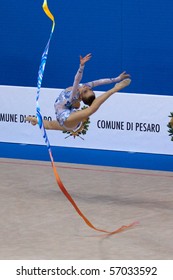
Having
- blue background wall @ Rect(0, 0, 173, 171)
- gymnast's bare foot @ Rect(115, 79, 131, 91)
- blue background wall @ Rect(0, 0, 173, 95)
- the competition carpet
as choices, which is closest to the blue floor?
blue background wall @ Rect(0, 0, 173, 171)

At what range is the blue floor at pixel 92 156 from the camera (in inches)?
471

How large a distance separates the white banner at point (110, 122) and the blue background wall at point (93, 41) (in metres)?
0.14

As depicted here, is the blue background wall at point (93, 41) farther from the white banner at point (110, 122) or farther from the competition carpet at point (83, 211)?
the competition carpet at point (83, 211)

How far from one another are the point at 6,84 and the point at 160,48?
2098mm

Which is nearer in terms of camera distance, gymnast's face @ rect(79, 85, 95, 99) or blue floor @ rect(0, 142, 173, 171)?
gymnast's face @ rect(79, 85, 95, 99)

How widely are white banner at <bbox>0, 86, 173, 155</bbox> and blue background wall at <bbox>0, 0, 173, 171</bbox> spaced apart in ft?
0.29

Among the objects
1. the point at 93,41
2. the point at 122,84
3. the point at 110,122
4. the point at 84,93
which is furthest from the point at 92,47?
the point at 84,93

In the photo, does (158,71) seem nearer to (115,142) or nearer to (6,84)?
(115,142)

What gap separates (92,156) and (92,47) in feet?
4.45

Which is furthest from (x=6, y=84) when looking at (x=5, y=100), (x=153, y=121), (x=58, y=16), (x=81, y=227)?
(x=81, y=227)

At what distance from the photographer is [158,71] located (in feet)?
38.5

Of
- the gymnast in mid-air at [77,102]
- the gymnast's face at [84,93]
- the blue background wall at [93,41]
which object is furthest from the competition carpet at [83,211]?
the gymnast's face at [84,93]

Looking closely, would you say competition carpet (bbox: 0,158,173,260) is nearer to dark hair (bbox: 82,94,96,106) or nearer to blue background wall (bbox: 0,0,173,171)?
blue background wall (bbox: 0,0,173,171)

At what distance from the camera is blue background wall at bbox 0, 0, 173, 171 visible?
1170 centimetres
